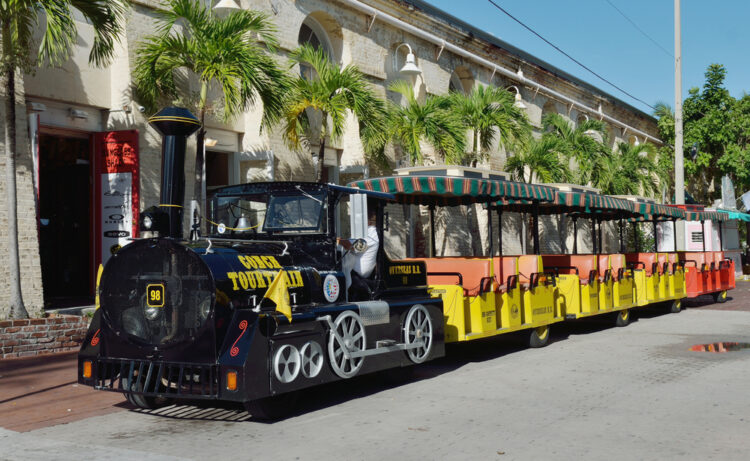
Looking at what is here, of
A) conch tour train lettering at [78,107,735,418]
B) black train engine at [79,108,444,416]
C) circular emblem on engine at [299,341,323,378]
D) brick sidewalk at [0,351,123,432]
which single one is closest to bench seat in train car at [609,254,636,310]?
conch tour train lettering at [78,107,735,418]

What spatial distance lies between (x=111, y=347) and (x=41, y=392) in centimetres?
224

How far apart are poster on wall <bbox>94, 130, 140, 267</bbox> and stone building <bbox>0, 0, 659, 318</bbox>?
0.07ft

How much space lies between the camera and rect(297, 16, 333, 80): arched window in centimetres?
2006

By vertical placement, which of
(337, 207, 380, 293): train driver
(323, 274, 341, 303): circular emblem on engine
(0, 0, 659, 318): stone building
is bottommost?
(323, 274, 341, 303): circular emblem on engine

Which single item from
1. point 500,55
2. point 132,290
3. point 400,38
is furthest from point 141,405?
point 500,55

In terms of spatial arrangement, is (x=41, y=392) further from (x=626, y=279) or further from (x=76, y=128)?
(x=626, y=279)

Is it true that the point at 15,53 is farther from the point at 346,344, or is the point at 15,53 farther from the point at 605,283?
the point at 605,283

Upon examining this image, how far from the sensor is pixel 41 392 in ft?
29.0

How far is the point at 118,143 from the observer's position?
1469 centimetres

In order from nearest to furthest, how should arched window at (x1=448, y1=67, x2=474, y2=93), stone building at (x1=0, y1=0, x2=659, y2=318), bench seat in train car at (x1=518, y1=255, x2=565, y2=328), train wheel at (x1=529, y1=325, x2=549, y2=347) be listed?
bench seat in train car at (x1=518, y1=255, x2=565, y2=328) → train wheel at (x1=529, y1=325, x2=549, y2=347) → stone building at (x1=0, y1=0, x2=659, y2=318) → arched window at (x1=448, y1=67, x2=474, y2=93)

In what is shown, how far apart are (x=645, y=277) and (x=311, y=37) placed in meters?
10.8

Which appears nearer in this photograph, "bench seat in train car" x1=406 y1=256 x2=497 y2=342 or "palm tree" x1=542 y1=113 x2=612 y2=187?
"bench seat in train car" x1=406 y1=256 x2=497 y2=342

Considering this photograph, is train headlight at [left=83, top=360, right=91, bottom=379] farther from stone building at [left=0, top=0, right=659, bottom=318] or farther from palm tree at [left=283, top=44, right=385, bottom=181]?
palm tree at [left=283, top=44, right=385, bottom=181]

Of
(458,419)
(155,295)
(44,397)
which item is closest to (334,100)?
(44,397)
